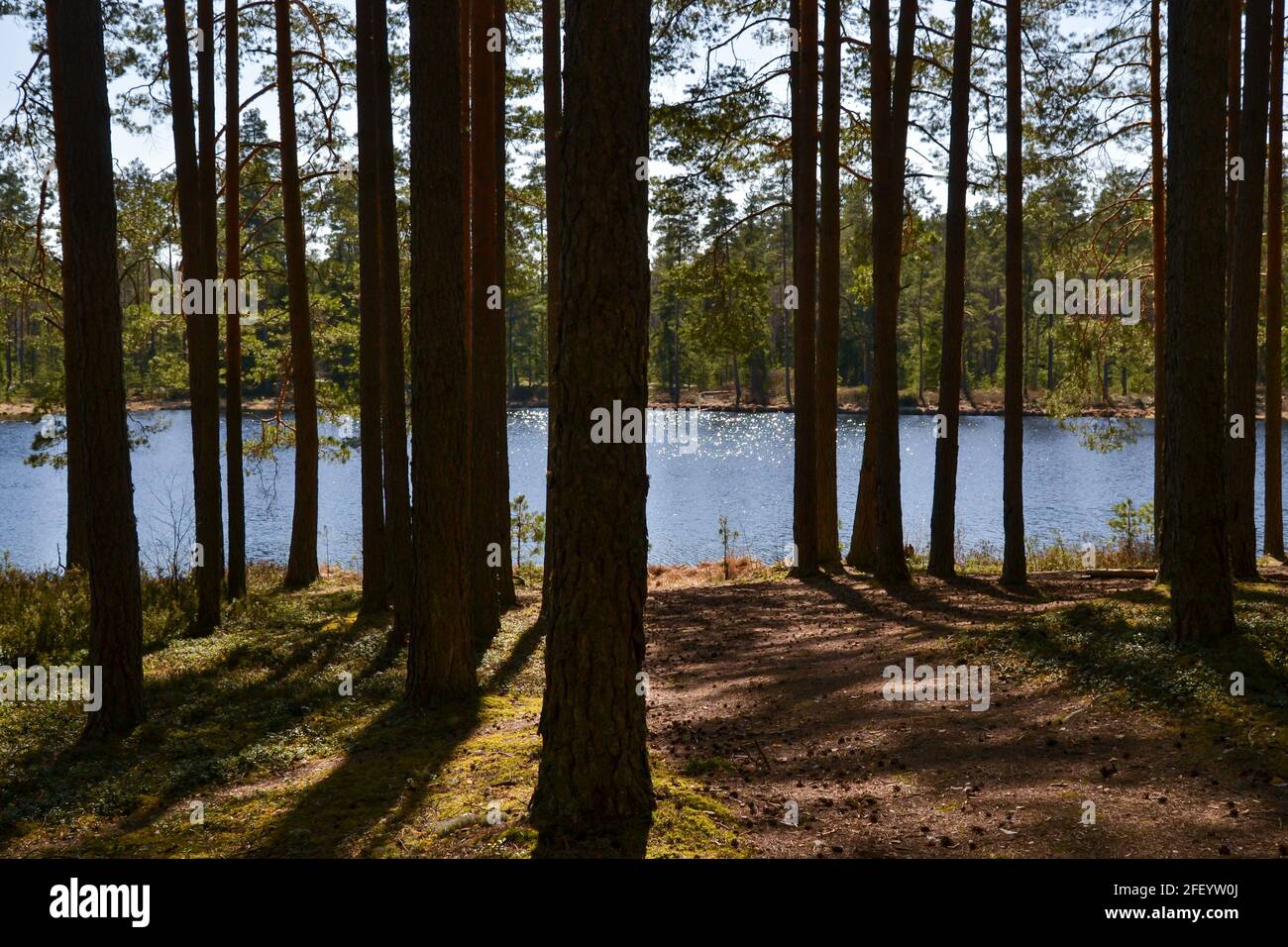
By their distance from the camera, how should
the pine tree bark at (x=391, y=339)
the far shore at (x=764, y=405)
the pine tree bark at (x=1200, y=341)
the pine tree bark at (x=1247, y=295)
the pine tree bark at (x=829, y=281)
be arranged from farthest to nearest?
1. the far shore at (x=764, y=405)
2. the pine tree bark at (x=829, y=281)
3. the pine tree bark at (x=1247, y=295)
4. the pine tree bark at (x=391, y=339)
5. the pine tree bark at (x=1200, y=341)

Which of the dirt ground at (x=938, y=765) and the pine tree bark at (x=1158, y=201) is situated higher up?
the pine tree bark at (x=1158, y=201)

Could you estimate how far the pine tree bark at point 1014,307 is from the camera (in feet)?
43.1

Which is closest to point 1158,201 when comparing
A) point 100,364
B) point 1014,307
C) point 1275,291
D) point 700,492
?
point 1275,291

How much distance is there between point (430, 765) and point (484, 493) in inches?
204

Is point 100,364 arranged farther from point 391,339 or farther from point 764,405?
point 764,405

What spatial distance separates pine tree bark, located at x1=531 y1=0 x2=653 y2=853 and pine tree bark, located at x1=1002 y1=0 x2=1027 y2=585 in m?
9.70

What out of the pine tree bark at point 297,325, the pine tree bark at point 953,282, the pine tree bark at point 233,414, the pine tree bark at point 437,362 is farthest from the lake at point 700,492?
the pine tree bark at point 437,362

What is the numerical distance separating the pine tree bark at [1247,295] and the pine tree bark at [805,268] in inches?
222

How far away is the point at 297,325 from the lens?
15906 millimetres

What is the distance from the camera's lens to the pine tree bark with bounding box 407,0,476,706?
768cm

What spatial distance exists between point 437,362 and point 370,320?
5.39 meters

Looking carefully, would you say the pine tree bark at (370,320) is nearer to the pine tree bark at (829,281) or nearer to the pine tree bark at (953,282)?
the pine tree bark at (829,281)
